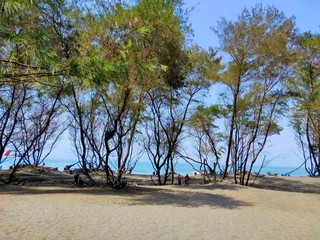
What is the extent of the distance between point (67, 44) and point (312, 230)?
10.8 m

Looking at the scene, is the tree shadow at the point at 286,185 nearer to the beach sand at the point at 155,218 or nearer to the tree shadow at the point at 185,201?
the beach sand at the point at 155,218

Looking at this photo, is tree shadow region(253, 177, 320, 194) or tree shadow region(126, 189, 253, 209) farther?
tree shadow region(253, 177, 320, 194)

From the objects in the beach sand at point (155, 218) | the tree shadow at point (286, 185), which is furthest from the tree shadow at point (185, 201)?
the tree shadow at point (286, 185)

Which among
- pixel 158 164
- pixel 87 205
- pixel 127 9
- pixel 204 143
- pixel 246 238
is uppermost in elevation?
pixel 127 9

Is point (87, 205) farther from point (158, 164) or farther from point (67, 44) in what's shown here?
point (158, 164)

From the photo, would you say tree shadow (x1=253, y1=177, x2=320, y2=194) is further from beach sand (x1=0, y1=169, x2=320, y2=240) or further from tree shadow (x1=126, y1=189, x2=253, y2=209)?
tree shadow (x1=126, y1=189, x2=253, y2=209)

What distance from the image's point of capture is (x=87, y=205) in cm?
945

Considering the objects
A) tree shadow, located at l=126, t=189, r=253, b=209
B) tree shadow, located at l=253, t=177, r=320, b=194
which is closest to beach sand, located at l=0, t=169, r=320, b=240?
tree shadow, located at l=126, t=189, r=253, b=209

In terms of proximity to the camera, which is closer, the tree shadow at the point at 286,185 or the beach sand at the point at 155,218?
the beach sand at the point at 155,218

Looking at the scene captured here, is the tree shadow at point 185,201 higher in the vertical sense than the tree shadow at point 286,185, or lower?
lower

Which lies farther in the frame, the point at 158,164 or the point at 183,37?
the point at 158,164

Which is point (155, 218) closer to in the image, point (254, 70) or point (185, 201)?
point (185, 201)

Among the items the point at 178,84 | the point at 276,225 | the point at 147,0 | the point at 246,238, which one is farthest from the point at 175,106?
the point at 246,238

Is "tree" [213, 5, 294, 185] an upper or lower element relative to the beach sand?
upper
